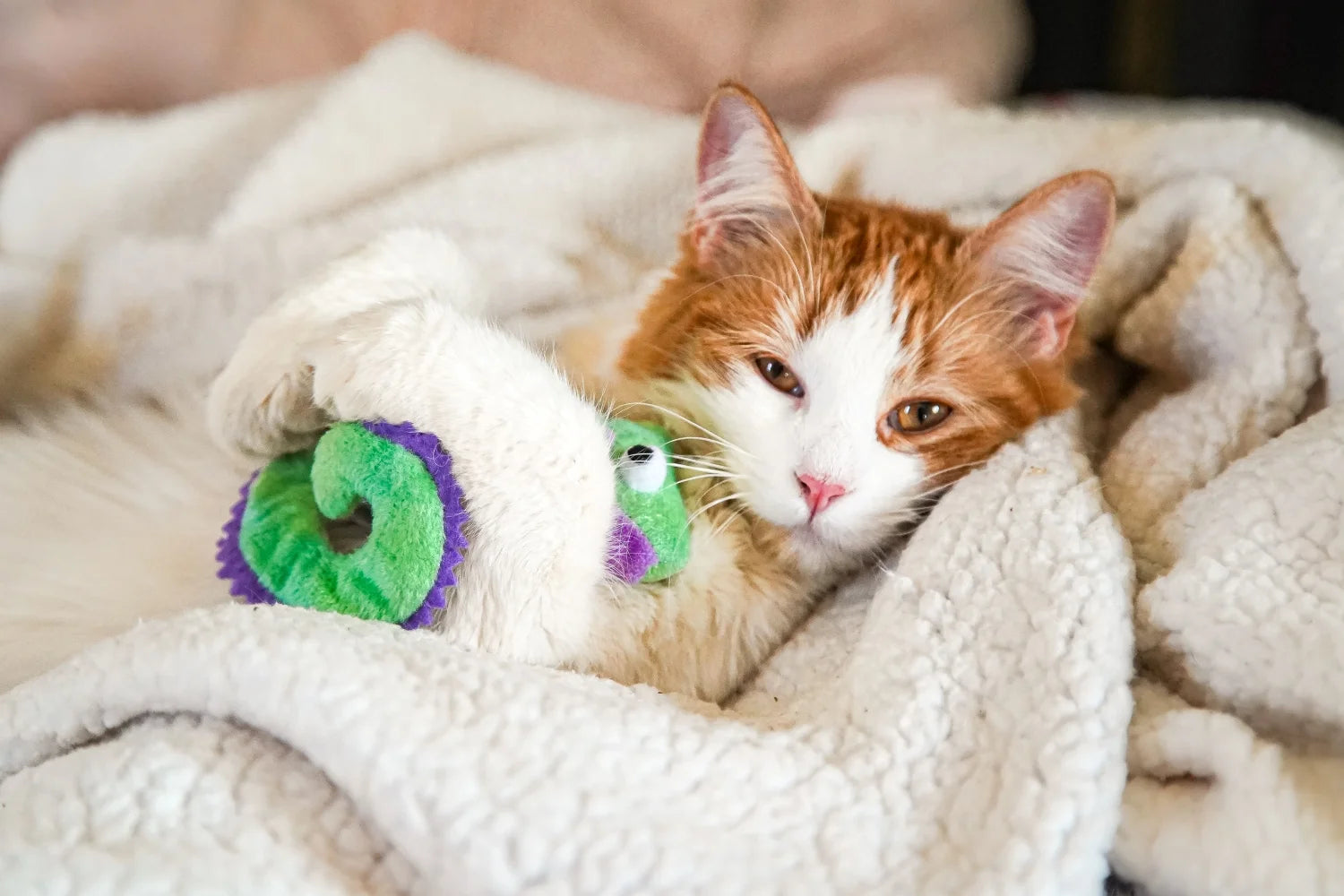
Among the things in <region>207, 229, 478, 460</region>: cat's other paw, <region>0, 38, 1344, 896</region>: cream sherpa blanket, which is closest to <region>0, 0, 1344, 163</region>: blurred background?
<region>0, 38, 1344, 896</region>: cream sherpa blanket

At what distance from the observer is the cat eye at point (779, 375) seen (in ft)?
3.06

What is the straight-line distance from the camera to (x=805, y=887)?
56 cm

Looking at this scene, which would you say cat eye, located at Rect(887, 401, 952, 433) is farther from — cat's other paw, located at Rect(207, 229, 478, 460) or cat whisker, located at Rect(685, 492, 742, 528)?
cat's other paw, located at Rect(207, 229, 478, 460)

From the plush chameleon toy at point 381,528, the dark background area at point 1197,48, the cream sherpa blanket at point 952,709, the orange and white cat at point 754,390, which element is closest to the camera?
the cream sherpa blanket at point 952,709

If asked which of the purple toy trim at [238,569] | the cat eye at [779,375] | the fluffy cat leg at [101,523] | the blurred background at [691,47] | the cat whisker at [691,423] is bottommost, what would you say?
the fluffy cat leg at [101,523]

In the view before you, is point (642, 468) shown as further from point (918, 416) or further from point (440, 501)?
point (918, 416)

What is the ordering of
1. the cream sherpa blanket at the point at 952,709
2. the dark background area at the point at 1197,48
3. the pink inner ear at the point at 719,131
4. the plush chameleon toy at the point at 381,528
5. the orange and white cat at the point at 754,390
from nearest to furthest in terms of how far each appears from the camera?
the cream sherpa blanket at the point at 952,709, the plush chameleon toy at the point at 381,528, the orange and white cat at the point at 754,390, the pink inner ear at the point at 719,131, the dark background area at the point at 1197,48

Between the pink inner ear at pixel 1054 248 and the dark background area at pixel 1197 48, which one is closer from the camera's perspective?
the pink inner ear at pixel 1054 248

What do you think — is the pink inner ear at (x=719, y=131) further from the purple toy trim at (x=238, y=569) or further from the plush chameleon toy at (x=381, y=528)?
the purple toy trim at (x=238, y=569)

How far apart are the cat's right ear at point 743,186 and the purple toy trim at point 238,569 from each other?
55cm

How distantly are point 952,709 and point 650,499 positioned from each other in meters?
0.32

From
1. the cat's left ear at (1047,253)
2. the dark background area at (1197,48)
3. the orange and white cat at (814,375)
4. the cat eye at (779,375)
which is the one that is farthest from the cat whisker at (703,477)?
the dark background area at (1197,48)

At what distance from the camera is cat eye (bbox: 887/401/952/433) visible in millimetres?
927

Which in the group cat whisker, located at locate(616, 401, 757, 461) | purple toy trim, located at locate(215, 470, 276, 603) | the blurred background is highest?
the blurred background
